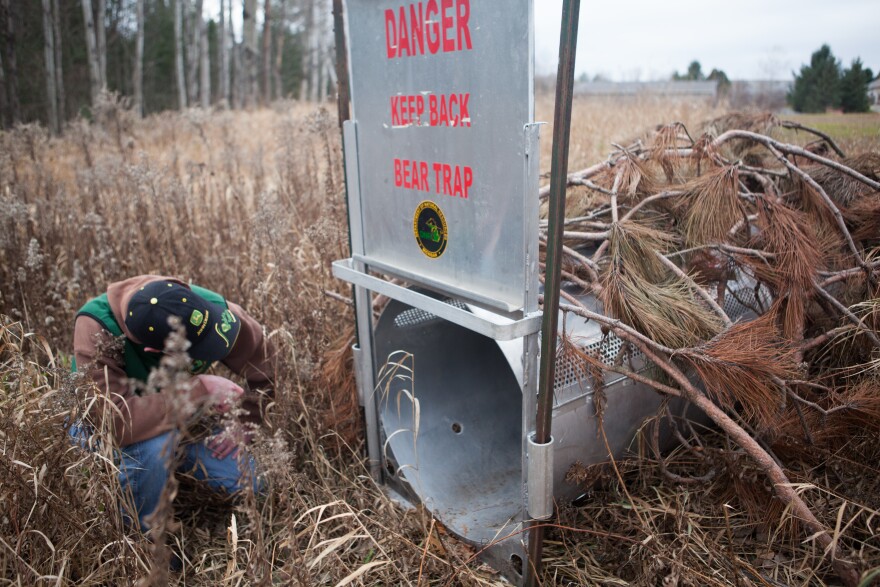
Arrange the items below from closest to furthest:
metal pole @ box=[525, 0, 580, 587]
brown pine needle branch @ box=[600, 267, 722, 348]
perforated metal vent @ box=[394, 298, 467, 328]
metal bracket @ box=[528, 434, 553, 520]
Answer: metal pole @ box=[525, 0, 580, 587] < metal bracket @ box=[528, 434, 553, 520] < brown pine needle branch @ box=[600, 267, 722, 348] < perforated metal vent @ box=[394, 298, 467, 328]

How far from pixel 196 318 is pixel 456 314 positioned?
3.43 ft

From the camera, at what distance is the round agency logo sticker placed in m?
2.09

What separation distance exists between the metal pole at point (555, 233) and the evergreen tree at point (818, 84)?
120 inches

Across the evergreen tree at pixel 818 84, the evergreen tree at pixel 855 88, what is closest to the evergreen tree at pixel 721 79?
the evergreen tree at pixel 818 84

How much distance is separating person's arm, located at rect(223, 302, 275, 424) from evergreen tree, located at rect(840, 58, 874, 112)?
11.5 feet

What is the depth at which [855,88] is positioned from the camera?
11.9 ft

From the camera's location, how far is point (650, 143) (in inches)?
128

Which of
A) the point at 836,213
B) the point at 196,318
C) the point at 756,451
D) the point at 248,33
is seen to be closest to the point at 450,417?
the point at 196,318

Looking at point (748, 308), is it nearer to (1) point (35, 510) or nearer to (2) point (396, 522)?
(2) point (396, 522)

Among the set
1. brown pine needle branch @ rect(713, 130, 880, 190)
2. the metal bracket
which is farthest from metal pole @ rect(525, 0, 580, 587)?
brown pine needle branch @ rect(713, 130, 880, 190)

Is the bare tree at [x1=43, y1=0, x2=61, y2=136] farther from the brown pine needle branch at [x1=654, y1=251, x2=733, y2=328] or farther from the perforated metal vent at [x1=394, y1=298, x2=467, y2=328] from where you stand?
the brown pine needle branch at [x1=654, y1=251, x2=733, y2=328]

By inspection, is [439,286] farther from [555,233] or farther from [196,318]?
[196,318]

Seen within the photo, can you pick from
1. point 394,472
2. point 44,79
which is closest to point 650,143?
point 394,472

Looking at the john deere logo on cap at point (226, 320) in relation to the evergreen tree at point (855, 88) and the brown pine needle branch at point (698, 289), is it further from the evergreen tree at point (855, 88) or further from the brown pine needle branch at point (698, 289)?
the evergreen tree at point (855, 88)
